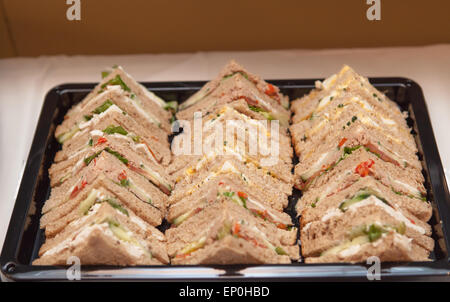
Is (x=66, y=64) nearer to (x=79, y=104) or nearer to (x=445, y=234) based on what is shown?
(x=79, y=104)

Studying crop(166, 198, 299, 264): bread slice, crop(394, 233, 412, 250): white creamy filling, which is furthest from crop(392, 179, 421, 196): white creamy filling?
crop(166, 198, 299, 264): bread slice

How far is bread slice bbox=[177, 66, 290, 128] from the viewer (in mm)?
4797

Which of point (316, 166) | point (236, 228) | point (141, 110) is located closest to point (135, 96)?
point (141, 110)

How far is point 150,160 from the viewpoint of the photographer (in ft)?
15.0

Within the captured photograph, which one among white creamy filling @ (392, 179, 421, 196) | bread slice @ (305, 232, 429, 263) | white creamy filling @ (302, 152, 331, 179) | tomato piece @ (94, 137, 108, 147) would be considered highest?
tomato piece @ (94, 137, 108, 147)

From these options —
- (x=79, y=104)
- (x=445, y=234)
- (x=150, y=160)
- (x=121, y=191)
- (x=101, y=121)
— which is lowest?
(x=445, y=234)

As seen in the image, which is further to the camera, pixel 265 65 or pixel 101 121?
pixel 265 65

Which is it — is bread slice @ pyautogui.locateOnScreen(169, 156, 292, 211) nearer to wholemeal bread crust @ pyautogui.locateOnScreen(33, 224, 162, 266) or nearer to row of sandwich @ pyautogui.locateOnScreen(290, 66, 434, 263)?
row of sandwich @ pyautogui.locateOnScreen(290, 66, 434, 263)

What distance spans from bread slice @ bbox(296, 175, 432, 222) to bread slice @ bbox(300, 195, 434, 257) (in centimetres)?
7

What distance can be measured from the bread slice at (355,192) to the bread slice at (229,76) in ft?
3.61

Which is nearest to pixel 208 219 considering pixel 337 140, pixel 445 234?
pixel 337 140

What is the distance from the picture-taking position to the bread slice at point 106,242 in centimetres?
361

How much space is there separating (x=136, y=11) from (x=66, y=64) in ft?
3.04

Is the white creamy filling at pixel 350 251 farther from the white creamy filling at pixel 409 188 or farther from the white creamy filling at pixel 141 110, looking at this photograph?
the white creamy filling at pixel 141 110
